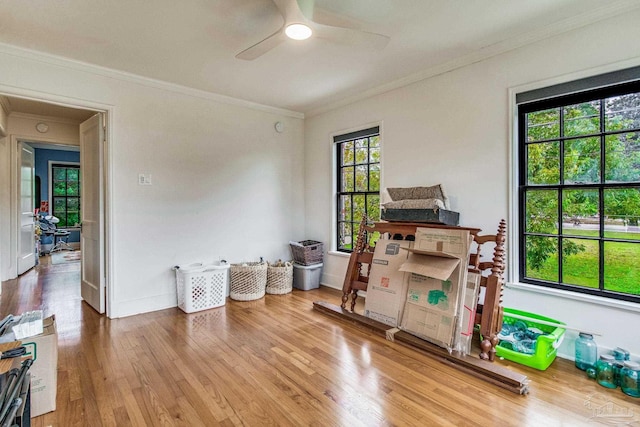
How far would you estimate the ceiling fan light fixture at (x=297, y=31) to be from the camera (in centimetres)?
214

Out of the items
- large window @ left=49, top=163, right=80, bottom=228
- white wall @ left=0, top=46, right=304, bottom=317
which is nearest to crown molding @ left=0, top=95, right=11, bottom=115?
white wall @ left=0, top=46, right=304, bottom=317

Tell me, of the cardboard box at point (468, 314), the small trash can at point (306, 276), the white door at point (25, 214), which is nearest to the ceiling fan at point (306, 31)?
the cardboard box at point (468, 314)

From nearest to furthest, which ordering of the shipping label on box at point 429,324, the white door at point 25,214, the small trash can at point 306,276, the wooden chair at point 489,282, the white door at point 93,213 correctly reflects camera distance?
the wooden chair at point 489,282 < the shipping label on box at point 429,324 < the white door at point 93,213 < the small trash can at point 306,276 < the white door at point 25,214

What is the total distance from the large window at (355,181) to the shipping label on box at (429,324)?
4.95 ft

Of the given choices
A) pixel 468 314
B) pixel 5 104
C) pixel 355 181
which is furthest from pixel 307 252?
pixel 5 104

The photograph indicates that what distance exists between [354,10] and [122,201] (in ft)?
9.51

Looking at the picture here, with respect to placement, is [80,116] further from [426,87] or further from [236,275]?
[426,87]

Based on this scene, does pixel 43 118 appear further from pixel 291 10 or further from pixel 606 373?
pixel 606 373

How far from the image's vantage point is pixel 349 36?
224 cm

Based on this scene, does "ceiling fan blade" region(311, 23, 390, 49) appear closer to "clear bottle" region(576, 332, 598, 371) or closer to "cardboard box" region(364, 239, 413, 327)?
"cardboard box" region(364, 239, 413, 327)

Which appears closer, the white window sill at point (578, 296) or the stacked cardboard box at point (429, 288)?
the white window sill at point (578, 296)

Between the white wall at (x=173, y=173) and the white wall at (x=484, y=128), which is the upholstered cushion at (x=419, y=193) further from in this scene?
the white wall at (x=173, y=173)

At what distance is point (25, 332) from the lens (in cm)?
186

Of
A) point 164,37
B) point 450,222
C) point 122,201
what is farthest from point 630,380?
point 122,201
